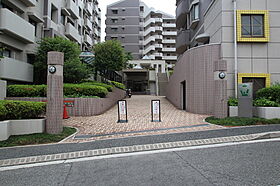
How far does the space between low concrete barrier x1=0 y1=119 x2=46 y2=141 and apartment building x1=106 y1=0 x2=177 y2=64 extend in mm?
50394

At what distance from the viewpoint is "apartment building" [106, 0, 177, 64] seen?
5666 cm

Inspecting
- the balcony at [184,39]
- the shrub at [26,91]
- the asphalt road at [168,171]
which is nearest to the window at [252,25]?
the asphalt road at [168,171]

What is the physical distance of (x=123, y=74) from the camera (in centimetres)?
4328

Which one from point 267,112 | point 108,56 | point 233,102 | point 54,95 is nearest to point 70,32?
point 108,56

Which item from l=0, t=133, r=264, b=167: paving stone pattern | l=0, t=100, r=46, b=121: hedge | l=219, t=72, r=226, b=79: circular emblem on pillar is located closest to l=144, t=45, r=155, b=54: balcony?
l=219, t=72, r=226, b=79: circular emblem on pillar

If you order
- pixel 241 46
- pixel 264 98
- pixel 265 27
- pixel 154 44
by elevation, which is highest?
pixel 154 44

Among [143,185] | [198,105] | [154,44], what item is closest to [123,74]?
[154,44]

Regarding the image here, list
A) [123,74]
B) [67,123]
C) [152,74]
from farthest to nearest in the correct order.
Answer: [123,74]
[152,74]
[67,123]

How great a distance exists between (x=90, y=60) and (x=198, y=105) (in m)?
14.3

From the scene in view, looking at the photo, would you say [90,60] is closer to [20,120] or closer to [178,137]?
[20,120]

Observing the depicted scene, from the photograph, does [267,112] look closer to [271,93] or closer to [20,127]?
[271,93]

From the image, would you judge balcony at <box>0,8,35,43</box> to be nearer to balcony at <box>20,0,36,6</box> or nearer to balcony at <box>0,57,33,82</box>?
balcony at <box>0,57,33,82</box>

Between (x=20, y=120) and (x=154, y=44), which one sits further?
(x=154, y=44)

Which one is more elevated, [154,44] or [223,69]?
[154,44]
